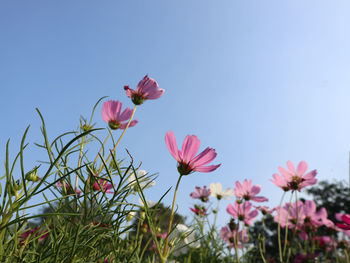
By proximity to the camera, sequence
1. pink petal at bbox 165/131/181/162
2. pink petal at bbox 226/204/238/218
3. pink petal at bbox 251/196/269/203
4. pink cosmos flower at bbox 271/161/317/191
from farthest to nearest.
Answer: pink petal at bbox 226/204/238/218 < pink petal at bbox 251/196/269/203 < pink cosmos flower at bbox 271/161/317/191 < pink petal at bbox 165/131/181/162

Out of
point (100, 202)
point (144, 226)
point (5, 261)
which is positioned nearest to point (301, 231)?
point (144, 226)

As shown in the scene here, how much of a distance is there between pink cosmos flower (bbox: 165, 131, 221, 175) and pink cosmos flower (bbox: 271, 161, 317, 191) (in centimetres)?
87

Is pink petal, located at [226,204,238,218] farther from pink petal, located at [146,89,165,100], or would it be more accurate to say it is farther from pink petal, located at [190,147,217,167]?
pink petal, located at [190,147,217,167]

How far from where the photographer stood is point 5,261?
555 mm

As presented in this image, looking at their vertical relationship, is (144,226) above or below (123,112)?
below

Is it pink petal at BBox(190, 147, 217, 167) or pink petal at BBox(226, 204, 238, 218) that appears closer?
pink petal at BBox(190, 147, 217, 167)

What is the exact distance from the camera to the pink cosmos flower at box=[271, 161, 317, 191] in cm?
136

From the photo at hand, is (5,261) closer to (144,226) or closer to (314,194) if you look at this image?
(144,226)

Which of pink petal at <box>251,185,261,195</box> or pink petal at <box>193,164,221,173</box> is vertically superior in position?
pink petal at <box>251,185,261,195</box>

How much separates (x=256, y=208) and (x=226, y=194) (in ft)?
0.83

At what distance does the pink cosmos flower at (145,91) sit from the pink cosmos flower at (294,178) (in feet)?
2.64

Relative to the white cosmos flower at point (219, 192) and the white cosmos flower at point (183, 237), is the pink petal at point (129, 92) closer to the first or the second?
the white cosmos flower at point (183, 237)

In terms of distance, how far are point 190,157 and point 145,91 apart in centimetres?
36

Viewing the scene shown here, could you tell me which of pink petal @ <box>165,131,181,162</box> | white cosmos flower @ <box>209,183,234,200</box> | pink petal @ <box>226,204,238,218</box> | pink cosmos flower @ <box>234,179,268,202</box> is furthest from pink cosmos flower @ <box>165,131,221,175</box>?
white cosmos flower @ <box>209,183,234,200</box>
